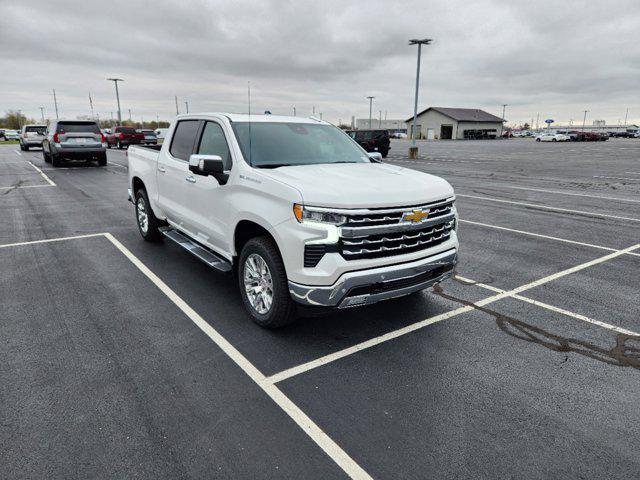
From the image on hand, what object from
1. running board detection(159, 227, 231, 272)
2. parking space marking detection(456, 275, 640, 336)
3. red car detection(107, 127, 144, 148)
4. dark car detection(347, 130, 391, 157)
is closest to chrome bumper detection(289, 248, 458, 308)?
running board detection(159, 227, 231, 272)

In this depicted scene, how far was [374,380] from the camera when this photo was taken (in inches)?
137

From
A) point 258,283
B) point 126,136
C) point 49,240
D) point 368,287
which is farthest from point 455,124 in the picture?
point 368,287

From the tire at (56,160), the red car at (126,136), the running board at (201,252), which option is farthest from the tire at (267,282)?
the red car at (126,136)

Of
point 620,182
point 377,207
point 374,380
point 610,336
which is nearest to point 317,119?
point 377,207

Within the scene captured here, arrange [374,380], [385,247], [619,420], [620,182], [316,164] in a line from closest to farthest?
[619,420] → [374,380] → [385,247] → [316,164] → [620,182]

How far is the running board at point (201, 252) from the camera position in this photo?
477 cm

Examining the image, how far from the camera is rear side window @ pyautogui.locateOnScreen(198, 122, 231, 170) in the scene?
15.7 ft

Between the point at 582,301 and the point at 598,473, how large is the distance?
115 inches

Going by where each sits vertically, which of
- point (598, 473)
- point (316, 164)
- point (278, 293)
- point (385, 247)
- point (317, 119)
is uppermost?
point (317, 119)

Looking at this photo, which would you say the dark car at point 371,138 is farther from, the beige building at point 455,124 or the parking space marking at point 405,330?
the beige building at point 455,124

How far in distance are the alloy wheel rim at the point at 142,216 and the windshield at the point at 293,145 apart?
3.12m

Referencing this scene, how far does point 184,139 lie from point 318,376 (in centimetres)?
378

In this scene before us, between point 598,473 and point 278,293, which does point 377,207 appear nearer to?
point 278,293

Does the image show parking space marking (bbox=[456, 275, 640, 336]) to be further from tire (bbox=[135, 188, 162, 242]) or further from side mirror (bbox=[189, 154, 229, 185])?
tire (bbox=[135, 188, 162, 242])
